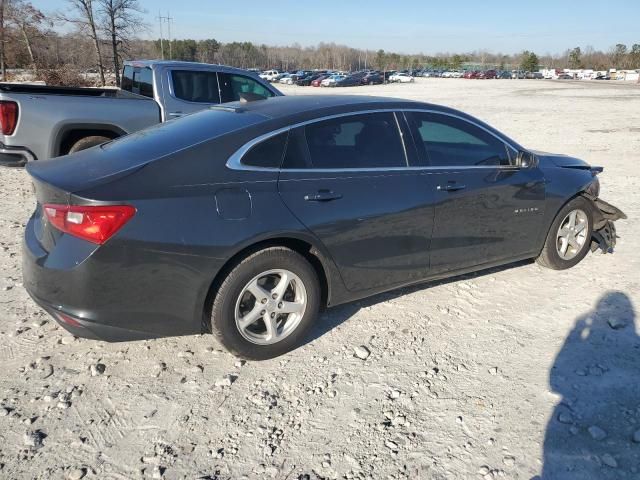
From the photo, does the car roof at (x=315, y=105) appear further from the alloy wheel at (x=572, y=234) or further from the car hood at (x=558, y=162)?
the alloy wheel at (x=572, y=234)

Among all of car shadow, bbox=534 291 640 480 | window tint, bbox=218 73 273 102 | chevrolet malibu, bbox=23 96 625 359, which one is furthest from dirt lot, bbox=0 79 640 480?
window tint, bbox=218 73 273 102

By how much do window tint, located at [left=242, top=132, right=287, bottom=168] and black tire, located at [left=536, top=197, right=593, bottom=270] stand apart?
2792 millimetres

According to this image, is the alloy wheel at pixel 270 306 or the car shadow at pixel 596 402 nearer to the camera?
the car shadow at pixel 596 402

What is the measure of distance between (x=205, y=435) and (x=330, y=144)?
201 cm

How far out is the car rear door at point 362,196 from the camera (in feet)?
10.6

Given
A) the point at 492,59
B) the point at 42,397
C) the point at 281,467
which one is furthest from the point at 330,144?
the point at 492,59

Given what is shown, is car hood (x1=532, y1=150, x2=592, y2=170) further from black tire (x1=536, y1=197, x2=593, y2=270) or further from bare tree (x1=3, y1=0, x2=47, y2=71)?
bare tree (x1=3, y1=0, x2=47, y2=71)

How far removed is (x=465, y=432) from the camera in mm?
2650

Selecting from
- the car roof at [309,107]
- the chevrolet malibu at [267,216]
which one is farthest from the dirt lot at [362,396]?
the car roof at [309,107]

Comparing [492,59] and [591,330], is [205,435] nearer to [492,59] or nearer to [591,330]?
[591,330]

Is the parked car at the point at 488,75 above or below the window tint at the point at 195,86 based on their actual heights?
above

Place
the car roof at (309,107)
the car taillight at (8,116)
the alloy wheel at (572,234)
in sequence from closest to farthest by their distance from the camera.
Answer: the car roof at (309,107)
the alloy wheel at (572,234)
the car taillight at (8,116)

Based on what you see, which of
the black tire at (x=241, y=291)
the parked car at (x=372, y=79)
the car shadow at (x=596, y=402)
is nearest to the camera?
the car shadow at (x=596, y=402)

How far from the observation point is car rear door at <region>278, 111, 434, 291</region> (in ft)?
10.6
